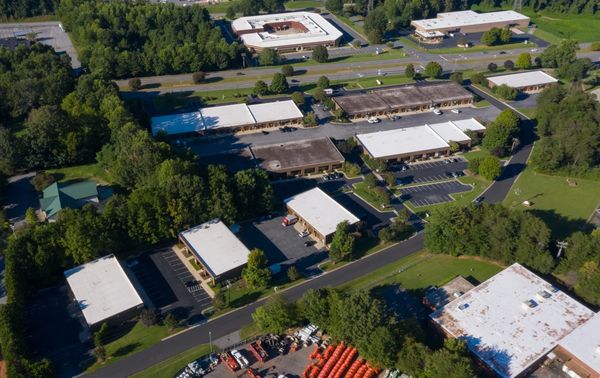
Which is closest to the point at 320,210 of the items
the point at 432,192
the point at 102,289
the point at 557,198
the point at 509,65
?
the point at 432,192

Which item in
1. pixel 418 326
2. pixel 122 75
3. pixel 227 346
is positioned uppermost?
pixel 122 75

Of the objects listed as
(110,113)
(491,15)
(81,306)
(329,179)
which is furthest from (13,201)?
(491,15)

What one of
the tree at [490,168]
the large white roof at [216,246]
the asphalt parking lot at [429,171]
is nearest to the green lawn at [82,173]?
the large white roof at [216,246]

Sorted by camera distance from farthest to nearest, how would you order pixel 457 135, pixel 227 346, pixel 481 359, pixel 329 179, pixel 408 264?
pixel 457 135 → pixel 329 179 → pixel 408 264 → pixel 227 346 → pixel 481 359

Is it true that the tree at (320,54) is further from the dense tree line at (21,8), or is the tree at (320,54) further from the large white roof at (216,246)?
the dense tree line at (21,8)

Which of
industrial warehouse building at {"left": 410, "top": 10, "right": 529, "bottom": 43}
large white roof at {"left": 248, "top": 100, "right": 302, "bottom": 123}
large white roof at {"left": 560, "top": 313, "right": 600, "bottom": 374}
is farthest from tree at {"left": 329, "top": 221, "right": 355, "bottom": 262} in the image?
industrial warehouse building at {"left": 410, "top": 10, "right": 529, "bottom": 43}

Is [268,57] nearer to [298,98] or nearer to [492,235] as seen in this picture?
[298,98]

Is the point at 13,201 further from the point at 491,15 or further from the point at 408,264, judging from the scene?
the point at 491,15

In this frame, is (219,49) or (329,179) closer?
(329,179)
